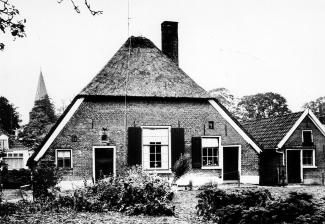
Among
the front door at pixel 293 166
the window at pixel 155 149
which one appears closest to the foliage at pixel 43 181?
the window at pixel 155 149

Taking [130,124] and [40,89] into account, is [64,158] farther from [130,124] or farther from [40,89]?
[40,89]

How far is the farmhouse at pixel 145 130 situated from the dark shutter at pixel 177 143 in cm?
5

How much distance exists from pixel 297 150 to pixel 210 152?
250 inches

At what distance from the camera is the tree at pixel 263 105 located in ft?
208

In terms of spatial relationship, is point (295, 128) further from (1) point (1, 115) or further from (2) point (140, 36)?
(1) point (1, 115)

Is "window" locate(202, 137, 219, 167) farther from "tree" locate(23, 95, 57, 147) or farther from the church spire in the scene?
the church spire

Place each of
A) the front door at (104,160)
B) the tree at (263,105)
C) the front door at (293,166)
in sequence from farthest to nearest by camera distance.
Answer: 1. the tree at (263,105)
2. the front door at (293,166)
3. the front door at (104,160)

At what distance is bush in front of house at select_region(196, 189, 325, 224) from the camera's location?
26.2 ft

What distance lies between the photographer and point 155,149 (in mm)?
19062

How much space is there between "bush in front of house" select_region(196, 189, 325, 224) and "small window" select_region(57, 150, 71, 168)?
352 inches

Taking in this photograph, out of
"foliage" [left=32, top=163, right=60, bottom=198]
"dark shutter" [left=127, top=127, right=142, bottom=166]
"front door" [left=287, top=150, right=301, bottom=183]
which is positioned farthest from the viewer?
"front door" [left=287, top=150, right=301, bottom=183]

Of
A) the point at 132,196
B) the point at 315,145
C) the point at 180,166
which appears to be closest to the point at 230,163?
the point at 180,166

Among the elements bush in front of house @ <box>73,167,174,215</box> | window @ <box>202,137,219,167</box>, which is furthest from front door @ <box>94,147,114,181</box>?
bush in front of house @ <box>73,167,174,215</box>

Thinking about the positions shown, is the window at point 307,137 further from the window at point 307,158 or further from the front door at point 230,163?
the front door at point 230,163
